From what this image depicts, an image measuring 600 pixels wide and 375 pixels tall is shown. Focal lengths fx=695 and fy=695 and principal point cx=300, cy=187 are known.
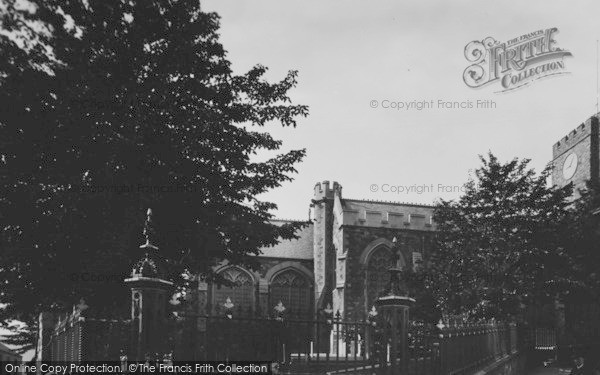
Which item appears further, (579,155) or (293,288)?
(293,288)

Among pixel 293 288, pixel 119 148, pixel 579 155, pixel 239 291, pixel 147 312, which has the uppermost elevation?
pixel 579 155

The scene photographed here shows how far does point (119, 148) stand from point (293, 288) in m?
31.0

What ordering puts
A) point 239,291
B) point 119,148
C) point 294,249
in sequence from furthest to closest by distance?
point 294,249 → point 239,291 → point 119,148

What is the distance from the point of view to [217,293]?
141 feet

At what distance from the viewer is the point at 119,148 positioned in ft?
46.1

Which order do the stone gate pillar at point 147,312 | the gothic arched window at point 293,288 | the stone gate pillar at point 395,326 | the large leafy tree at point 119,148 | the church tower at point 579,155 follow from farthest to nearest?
the gothic arched window at point 293,288 → the church tower at point 579,155 → the large leafy tree at point 119,148 → the stone gate pillar at point 395,326 → the stone gate pillar at point 147,312

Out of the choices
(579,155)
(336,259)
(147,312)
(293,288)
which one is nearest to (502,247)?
(579,155)

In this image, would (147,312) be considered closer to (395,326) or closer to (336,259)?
(395,326)

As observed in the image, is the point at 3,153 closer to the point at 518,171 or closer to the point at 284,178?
the point at 284,178

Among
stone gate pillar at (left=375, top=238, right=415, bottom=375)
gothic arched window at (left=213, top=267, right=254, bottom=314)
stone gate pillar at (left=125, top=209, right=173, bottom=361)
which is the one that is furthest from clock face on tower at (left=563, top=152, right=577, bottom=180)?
stone gate pillar at (left=125, top=209, right=173, bottom=361)

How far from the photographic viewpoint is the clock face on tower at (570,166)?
3912cm

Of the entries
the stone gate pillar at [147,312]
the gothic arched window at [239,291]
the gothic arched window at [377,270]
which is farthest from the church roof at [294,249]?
the stone gate pillar at [147,312]

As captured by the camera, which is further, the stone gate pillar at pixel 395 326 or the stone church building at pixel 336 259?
the stone church building at pixel 336 259

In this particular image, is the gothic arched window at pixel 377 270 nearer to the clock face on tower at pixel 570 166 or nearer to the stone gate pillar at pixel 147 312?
the clock face on tower at pixel 570 166
